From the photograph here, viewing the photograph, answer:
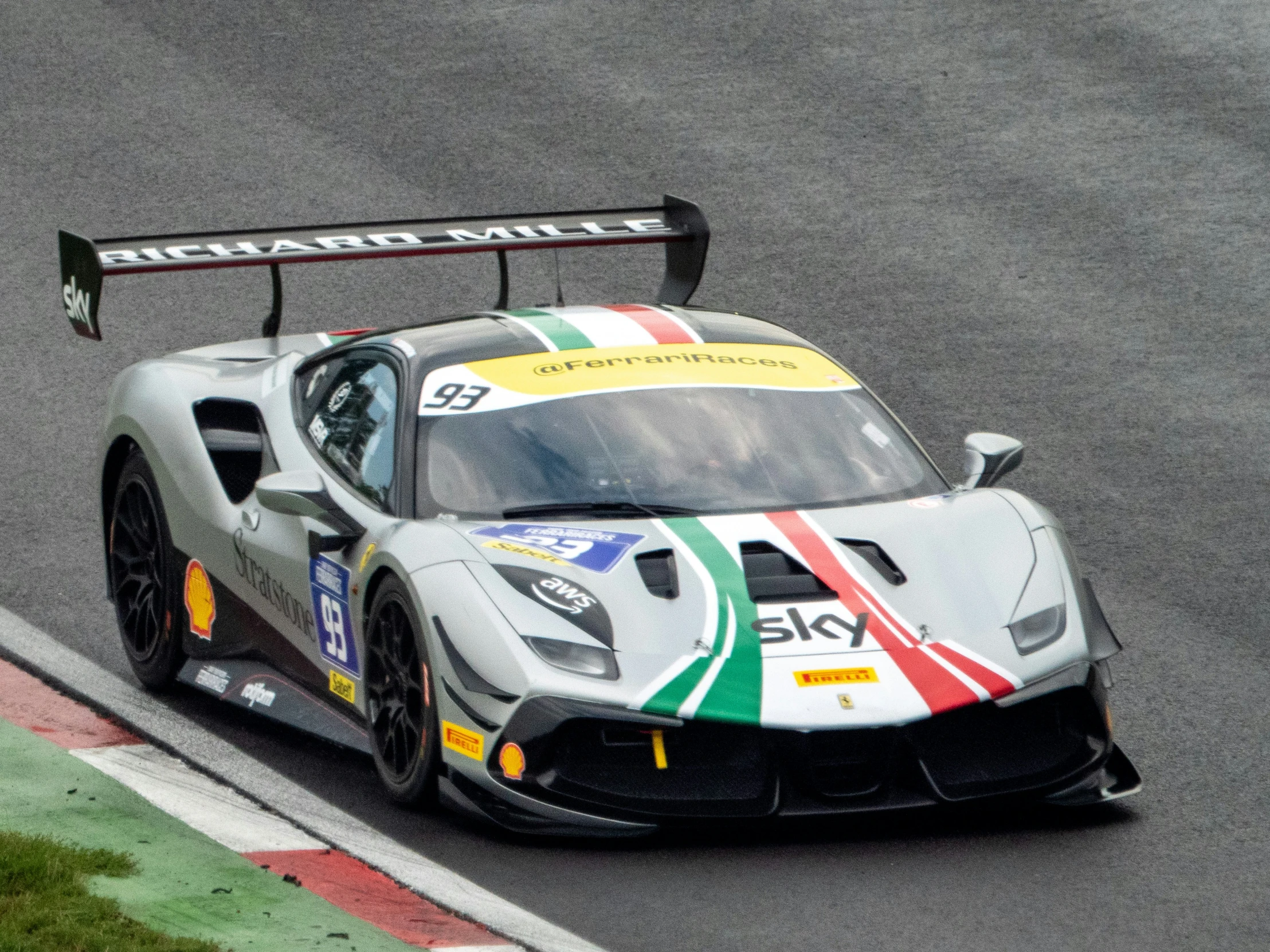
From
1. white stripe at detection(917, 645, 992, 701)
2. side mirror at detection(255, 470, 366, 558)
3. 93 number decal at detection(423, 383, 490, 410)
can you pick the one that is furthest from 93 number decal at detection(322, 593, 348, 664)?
white stripe at detection(917, 645, 992, 701)

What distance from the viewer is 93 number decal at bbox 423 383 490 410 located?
648cm

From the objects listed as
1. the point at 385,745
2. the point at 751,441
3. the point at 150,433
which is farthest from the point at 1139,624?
Answer: the point at 150,433

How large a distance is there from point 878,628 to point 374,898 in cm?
150

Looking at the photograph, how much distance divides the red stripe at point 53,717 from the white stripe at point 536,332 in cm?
176

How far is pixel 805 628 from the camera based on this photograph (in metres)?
5.54

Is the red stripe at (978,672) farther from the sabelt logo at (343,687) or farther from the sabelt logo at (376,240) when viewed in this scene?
the sabelt logo at (376,240)

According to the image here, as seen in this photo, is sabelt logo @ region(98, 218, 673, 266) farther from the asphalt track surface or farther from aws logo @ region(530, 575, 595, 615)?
aws logo @ region(530, 575, 595, 615)

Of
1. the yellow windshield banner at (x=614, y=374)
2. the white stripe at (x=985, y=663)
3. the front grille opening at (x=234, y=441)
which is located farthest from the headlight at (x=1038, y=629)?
the front grille opening at (x=234, y=441)

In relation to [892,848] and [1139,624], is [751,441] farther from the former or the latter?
[1139,624]

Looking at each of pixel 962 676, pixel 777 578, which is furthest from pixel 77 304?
pixel 962 676

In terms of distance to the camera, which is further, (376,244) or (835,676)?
(376,244)

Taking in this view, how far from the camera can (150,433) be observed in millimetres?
A: 7496

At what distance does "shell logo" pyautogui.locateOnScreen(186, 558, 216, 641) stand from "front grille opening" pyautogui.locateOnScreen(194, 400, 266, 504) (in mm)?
291

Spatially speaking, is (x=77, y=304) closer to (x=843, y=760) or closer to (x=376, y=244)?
(x=376, y=244)
